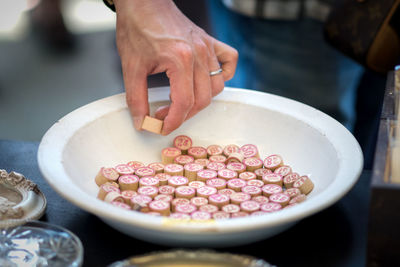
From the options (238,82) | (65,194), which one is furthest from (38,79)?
(65,194)

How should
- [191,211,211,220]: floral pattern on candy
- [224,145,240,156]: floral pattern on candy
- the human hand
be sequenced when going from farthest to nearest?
[224,145,240,156]: floral pattern on candy < the human hand < [191,211,211,220]: floral pattern on candy

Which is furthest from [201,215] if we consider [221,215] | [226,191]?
[226,191]

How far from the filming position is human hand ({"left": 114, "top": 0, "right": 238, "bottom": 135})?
3.53 feet

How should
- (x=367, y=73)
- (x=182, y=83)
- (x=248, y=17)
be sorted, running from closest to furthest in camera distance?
1. (x=182, y=83)
2. (x=367, y=73)
3. (x=248, y=17)

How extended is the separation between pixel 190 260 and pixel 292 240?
30 cm

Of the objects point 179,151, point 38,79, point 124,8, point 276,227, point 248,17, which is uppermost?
point 124,8

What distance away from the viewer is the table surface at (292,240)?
2.72ft

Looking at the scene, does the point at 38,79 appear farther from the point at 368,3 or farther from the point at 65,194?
the point at 65,194

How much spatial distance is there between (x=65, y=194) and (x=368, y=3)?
48.8 inches

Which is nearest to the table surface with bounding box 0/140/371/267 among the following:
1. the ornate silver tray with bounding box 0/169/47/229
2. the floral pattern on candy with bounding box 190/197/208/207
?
the ornate silver tray with bounding box 0/169/47/229

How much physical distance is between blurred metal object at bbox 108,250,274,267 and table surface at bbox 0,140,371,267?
209 mm

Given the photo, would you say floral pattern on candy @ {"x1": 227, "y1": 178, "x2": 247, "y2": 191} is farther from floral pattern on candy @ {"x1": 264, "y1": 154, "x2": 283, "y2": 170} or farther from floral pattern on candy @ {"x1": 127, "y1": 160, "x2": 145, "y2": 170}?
floral pattern on candy @ {"x1": 127, "y1": 160, "x2": 145, "y2": 170}

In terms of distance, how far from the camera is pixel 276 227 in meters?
0.80

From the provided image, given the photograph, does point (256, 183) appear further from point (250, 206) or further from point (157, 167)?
point (157, 167)
